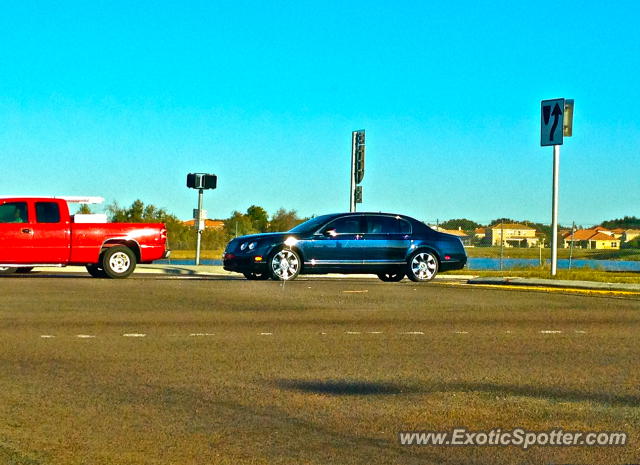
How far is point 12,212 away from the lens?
22.3m

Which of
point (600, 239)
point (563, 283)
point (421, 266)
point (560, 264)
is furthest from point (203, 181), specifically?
point (600, 239)

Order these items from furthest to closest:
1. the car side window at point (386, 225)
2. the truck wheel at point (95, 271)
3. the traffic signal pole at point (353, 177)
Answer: the traffic signal pole at point (353, 177), the truck wheel at point (95, 271), the car side window at point (386, 225)

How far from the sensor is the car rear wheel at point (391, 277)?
A: 2346cm

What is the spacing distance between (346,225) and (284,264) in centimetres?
164

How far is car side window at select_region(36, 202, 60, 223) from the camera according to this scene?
2236cm

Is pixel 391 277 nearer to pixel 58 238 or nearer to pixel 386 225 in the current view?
pixel 386 225

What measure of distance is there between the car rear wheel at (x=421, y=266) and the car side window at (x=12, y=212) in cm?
833

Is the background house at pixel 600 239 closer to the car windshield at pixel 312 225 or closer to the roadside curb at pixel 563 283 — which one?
the roadside curb at pixel 563 283

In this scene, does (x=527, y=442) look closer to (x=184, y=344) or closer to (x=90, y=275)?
(x=184, y=344)

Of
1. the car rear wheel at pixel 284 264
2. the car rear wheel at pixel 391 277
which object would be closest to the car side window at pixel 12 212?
the car rear wheel at pixel 284 264

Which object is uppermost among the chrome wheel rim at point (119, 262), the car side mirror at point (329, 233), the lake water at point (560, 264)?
the car side mirror at point (329, 233)

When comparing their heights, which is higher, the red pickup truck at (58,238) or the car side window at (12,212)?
the car side window at (12,212)

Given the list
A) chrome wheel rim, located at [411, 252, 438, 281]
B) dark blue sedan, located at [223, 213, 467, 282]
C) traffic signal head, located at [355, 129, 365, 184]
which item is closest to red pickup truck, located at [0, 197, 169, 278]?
dark blue sedan, located at [223, 213, 467, 282]

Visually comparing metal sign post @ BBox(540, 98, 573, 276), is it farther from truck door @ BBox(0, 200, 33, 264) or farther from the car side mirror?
truck door @ BBox(0, 200, 33, 264)
